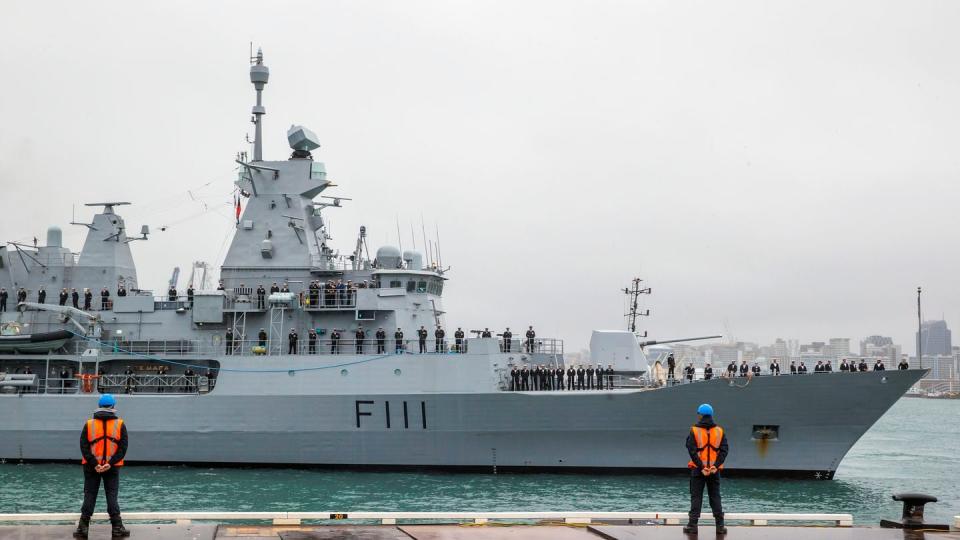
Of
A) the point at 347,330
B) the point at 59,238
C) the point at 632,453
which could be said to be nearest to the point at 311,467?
the point at 347,330

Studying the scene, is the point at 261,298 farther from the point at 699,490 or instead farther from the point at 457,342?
the point at 699,490

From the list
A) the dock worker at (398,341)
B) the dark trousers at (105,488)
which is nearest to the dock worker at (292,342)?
the dock worker at (398,341)

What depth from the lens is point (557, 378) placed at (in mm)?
23750

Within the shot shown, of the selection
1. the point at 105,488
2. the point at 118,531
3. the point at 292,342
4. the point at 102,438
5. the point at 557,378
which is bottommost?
the point at 118,531

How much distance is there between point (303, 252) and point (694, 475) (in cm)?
1820

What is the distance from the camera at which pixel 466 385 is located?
76.7ft

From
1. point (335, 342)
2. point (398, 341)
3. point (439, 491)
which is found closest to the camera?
point (439, 491)

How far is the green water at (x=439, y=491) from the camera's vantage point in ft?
61.4

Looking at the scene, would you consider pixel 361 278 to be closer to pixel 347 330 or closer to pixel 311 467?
pixel 347 330

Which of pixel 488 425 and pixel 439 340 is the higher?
pixel 439 340

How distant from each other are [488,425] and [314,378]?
4556 millimetres

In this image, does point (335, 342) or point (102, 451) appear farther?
point (335, 342)

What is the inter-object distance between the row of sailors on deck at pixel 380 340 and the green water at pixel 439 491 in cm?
314

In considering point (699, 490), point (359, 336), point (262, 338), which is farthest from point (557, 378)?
point (699, 490)
